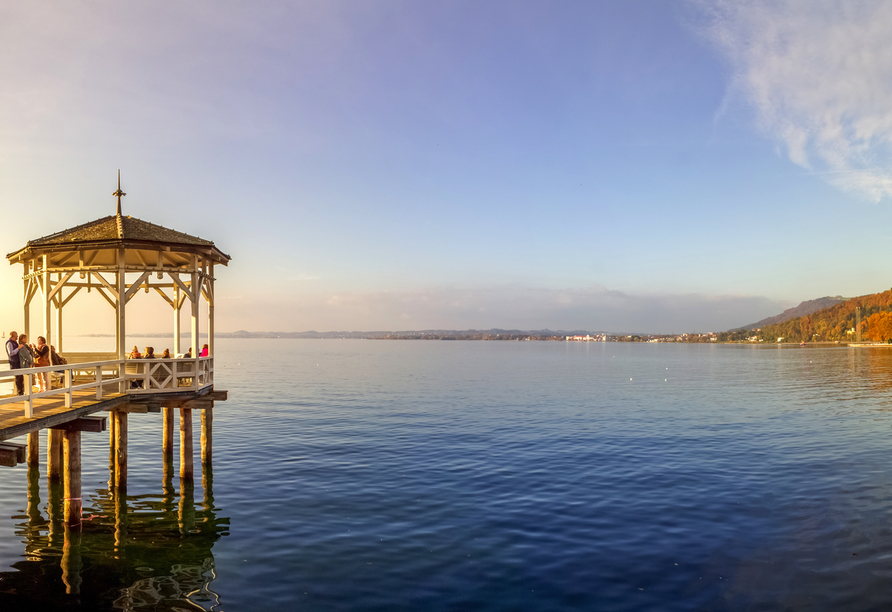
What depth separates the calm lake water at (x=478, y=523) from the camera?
11.0 m

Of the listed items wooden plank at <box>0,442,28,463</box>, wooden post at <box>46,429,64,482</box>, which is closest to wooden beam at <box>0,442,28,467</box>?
wooden plank at <box>0,442,28,463</box>

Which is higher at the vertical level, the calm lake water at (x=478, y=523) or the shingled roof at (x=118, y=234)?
the shingled roof at (x=118, y=234)

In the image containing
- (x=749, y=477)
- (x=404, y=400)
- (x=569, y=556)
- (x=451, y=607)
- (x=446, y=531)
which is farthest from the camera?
(x=404, y=400)

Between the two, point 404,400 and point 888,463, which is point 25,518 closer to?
point 888,463

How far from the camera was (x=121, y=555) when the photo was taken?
1307 cm

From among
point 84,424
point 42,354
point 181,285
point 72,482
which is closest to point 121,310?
point 181,285

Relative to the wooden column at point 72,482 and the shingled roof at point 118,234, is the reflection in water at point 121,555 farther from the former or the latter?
the shingled roof at point 118,234

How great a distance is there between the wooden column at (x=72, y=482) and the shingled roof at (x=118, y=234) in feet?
18.4

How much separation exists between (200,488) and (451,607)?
11781mm

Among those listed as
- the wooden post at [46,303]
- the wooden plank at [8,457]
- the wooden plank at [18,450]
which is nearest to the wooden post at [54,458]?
the wooden post at [46,303]

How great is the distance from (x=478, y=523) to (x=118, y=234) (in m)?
12.9

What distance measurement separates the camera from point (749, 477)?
2022 centimetres

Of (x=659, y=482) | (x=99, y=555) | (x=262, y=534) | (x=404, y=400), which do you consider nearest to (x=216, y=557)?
(x=262, y=534)

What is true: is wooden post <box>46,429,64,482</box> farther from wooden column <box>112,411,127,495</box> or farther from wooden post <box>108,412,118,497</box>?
wooden column <box>112,411,127,495</box>
